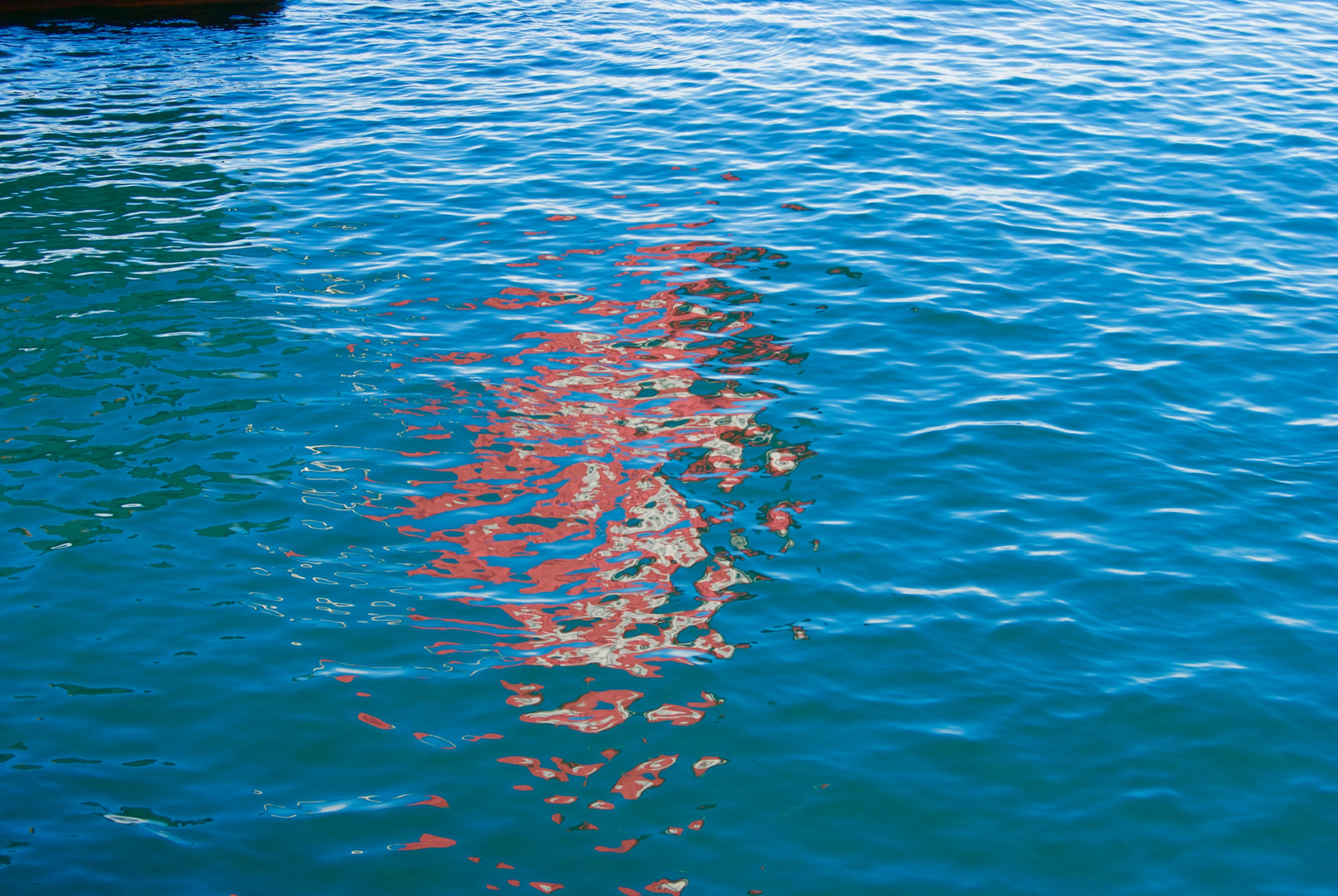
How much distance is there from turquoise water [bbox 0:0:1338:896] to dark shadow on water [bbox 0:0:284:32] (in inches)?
242

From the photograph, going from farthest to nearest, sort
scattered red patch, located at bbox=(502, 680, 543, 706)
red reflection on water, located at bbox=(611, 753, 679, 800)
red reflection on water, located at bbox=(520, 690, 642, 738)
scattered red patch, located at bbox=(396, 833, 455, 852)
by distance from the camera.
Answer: scattered red patch, located at bbox=(502, 680, 543, 706)
red reflection on water, located at bbox=(520, 690, 642, 738)
red reflection on water, located at bbox=(611, 753, 679, 800)
scattered red patch, located at bbox=(396, 833, 455, 852)

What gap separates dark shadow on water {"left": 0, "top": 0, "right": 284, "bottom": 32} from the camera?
819 inches

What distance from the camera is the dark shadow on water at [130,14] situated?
20.8m

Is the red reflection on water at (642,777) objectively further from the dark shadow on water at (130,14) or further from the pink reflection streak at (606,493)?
the dark shadow on water at (130,14)

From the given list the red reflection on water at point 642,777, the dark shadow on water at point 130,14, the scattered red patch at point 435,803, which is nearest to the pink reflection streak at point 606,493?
the red reflection on water at point 642,777

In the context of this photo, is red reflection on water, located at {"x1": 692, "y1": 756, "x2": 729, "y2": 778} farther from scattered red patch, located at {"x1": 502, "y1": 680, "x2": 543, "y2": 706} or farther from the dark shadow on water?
the dark shadow on water

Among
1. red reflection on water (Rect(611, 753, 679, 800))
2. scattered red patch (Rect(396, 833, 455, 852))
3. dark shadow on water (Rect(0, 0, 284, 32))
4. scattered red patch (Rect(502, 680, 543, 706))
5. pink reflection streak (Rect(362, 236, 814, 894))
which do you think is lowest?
scattered red patch (Rect(396, 833, 455, 852))

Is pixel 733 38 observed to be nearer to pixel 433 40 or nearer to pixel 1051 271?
pixel 433 40

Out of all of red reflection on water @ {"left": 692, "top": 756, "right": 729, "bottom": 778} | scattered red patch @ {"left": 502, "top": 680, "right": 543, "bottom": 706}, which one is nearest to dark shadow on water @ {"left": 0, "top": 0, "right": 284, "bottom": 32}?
scattered red patch @ {"left": 502, "top": 680, "right": 543, "bottom": 706}

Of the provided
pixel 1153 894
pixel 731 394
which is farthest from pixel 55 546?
pixel 1153 894

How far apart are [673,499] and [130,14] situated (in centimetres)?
2026

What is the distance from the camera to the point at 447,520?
8023 mm

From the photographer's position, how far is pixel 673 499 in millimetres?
8266

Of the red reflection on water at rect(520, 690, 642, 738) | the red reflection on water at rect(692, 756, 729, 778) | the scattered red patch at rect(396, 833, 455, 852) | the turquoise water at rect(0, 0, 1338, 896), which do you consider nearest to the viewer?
the scattered red patch at rect(396, 833, 455, 852)
